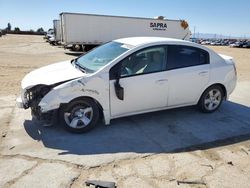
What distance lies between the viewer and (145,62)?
5.44 meters

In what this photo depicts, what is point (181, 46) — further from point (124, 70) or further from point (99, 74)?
point (99, 74)

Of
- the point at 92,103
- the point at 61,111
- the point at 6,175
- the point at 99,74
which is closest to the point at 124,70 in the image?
the point at 99,74

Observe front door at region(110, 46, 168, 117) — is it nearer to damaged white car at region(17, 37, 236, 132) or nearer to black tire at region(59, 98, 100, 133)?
damaged white car at region(17, 37, 236, 132)

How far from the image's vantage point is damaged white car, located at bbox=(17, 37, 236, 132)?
4855 mm

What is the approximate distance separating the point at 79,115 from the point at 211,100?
303 centimetres

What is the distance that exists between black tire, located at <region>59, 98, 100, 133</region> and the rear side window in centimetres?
171

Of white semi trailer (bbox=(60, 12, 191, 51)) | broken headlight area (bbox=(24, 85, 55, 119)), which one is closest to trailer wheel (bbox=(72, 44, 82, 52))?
white semi trailer (bbox=(60, 12, 191, 51))

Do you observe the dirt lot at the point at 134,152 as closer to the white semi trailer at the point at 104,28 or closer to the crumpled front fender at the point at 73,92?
the crumpled front fender at the point at 73,92

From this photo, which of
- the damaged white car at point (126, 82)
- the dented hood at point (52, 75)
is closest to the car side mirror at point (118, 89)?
the damaged white car at point (126, 82)

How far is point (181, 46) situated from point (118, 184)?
3320mm

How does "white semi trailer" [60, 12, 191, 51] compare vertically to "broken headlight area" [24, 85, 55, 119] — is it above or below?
above

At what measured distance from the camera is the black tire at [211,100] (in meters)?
6.19

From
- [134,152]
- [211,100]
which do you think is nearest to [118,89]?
[134,152]

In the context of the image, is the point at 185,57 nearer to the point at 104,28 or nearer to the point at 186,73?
the point at 186,73
